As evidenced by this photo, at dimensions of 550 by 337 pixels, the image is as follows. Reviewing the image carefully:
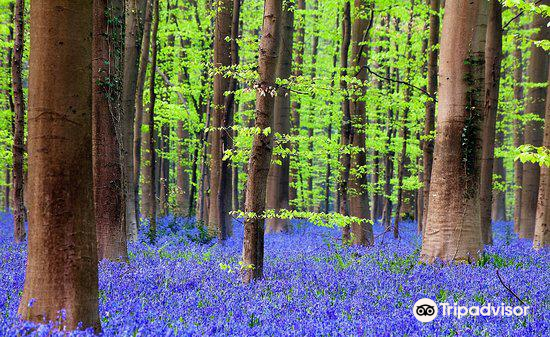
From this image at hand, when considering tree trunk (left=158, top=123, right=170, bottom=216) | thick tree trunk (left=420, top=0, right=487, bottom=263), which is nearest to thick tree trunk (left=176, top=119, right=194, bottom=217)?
tree trunk (left=158, top=123, right=170, bottom=216)

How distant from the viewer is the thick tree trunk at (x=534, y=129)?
17.3 meters

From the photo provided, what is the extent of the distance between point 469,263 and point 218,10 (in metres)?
Result: 9.92

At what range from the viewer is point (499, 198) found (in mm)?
33375

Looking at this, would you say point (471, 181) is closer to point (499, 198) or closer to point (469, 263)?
point (469, 263)

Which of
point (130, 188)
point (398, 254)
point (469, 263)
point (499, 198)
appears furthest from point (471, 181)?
point (499, 198)

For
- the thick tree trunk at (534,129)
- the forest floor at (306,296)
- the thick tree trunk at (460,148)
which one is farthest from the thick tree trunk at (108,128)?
the thick tree trunk at (534,129)

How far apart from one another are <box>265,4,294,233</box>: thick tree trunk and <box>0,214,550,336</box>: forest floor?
8.05 metres

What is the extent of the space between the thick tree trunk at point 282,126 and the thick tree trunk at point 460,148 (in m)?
7.41

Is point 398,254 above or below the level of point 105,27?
below

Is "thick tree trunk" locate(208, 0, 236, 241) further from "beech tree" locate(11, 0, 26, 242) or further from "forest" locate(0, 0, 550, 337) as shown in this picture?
"beech tree" locate(11, 0, 26, 242)

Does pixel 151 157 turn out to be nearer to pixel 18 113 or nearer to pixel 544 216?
pixel 18 113

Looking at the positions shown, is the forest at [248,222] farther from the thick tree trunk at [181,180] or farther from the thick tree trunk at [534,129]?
the thick tree trunk at [181,180]

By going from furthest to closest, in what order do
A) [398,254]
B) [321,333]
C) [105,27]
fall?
[398,254] < [105,27] < [321,333]

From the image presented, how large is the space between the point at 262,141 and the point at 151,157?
9.17m
